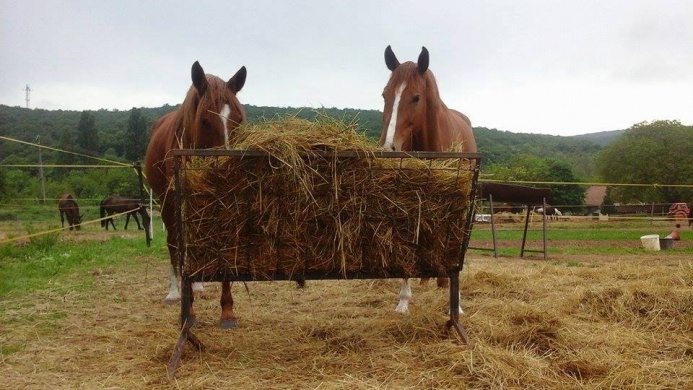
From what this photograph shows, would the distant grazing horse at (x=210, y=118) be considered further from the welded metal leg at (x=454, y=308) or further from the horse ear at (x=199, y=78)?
the welded metal leg at (x=454, y=308)

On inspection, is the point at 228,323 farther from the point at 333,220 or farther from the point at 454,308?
the point at 454,308

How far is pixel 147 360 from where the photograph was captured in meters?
3.40

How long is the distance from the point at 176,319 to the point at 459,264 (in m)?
2.67

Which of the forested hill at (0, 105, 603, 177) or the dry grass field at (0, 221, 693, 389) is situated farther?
the forested hill at (0, 105, 603, 177)

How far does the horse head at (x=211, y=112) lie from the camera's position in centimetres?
421

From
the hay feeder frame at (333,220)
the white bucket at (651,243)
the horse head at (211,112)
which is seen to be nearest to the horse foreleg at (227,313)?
the hay feeder frame at (333,220)

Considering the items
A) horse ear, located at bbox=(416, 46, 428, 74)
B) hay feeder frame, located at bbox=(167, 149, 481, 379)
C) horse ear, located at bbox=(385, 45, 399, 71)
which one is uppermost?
horse ear, located at bbox=(385, 45, 399, 71)

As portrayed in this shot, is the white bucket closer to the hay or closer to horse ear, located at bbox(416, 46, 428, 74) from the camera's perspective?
horse ear, located at bbox(416, 46, 428, 74)

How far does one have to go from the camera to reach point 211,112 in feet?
13.8

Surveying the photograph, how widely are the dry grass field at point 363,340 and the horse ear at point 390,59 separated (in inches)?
99.9

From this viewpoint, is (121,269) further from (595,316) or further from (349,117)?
(595,316)

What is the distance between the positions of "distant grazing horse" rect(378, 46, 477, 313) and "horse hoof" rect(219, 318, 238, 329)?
5.06 ft

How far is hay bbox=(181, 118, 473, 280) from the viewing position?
3270 millimetres

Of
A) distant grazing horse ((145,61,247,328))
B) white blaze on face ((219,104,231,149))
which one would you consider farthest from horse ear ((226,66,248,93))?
white blaze on face ((219,104,231,149))
